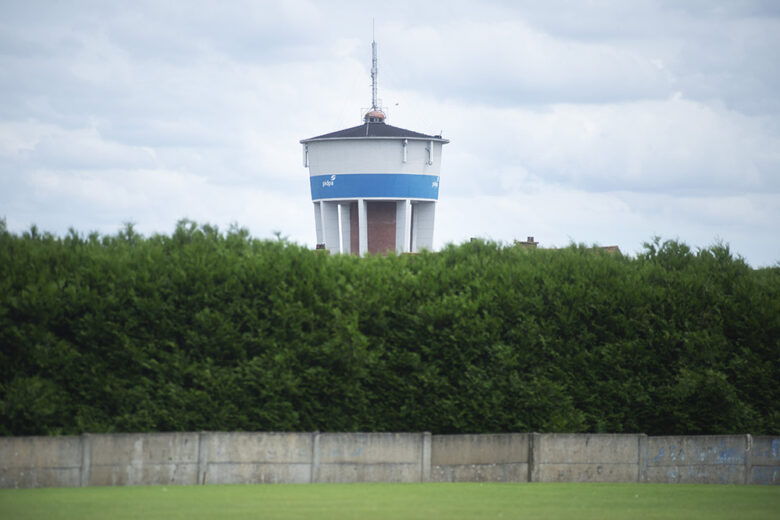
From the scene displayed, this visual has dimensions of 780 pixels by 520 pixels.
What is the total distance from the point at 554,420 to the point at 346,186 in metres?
39.5

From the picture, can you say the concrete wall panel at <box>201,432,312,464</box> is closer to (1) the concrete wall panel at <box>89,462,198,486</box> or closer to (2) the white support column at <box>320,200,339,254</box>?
(1) the concrete wall panel at <box>89,462,198,486</box>

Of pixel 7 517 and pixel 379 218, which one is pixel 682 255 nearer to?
pixel 7 517

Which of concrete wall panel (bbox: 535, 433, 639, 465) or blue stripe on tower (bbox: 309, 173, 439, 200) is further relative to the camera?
blue stripe on tower (bbox: 309, 173, 439, 200)

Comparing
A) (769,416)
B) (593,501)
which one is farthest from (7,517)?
(769,416)

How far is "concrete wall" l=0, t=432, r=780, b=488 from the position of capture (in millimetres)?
15578

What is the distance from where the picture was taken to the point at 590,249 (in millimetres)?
21094

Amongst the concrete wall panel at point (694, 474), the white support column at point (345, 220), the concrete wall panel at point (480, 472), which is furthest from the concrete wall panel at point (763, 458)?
the white support column at point (345, 220)

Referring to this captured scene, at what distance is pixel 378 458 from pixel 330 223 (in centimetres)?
4299

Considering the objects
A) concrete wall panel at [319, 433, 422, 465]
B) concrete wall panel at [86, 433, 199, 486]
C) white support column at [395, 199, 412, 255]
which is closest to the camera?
concrete wall panel at [86, 433, 199, 486]

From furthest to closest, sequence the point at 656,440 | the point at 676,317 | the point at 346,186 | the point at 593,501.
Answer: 1. the point at 346,186
2. the point at 676,317
3. the point at 656,440
4. the point at 593,501

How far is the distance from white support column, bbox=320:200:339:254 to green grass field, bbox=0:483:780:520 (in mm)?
42180

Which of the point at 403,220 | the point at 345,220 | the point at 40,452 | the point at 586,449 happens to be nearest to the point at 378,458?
the point at 586,449

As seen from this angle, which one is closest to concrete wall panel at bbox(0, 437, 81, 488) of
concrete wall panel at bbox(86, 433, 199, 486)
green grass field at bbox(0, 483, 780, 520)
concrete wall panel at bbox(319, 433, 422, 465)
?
concrete wall panel at bbox(86, 433, 199, 486)

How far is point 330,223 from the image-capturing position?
59531 millimetres
